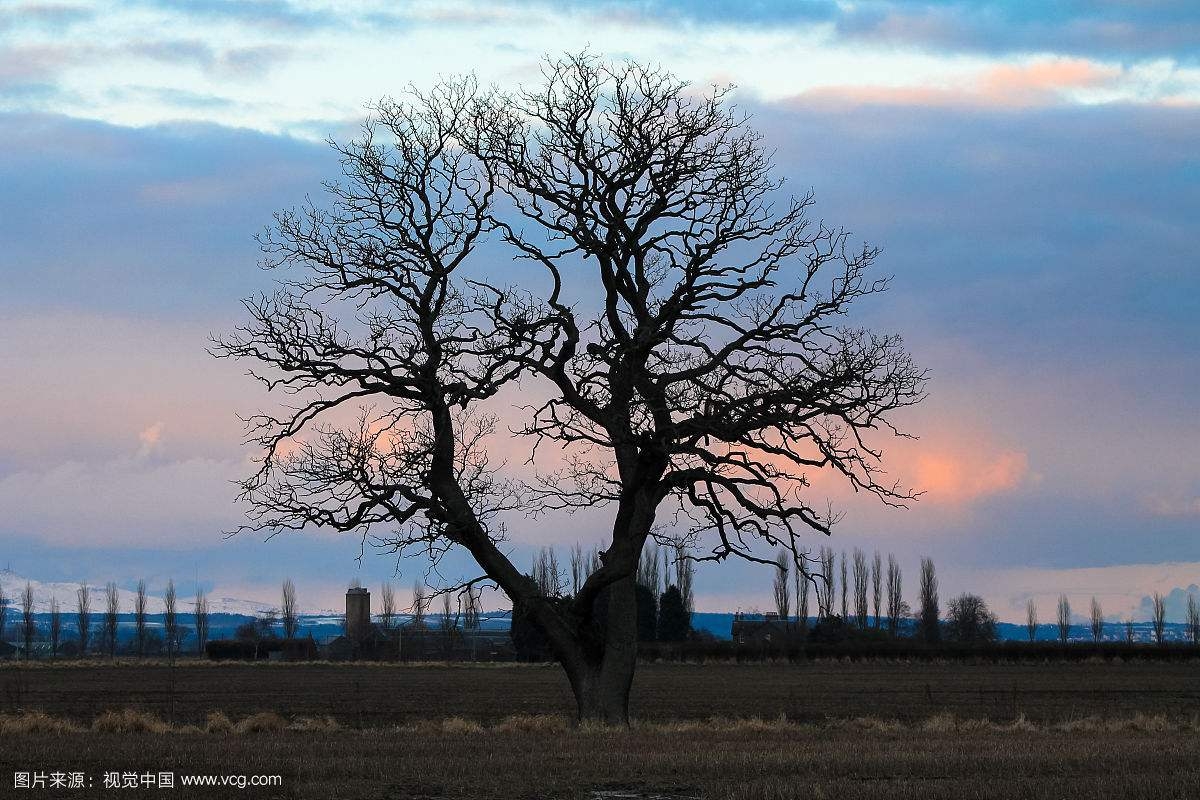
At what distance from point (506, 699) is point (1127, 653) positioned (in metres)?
62.5

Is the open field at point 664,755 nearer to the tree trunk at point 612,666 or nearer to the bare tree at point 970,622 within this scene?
the tree trunk at point 612,666

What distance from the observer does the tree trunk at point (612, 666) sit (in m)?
26.1

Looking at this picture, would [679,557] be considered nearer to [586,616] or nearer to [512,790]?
[586,616]

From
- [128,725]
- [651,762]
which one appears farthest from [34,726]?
[651,762]

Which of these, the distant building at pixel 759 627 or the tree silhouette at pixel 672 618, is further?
the distant building at pixel 759 627

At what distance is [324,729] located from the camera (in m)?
26.9

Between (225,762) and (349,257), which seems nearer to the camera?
(225,762)

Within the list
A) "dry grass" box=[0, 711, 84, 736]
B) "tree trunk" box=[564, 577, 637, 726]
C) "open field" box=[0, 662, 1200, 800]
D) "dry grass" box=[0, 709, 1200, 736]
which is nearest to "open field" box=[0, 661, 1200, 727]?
"open field" box=[0, 662, 1200, 800]

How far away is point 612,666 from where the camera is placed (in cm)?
2616

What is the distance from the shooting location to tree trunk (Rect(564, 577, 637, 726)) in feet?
85.7

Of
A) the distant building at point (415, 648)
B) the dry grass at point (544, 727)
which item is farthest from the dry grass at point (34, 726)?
the distant building at point (415, 648)

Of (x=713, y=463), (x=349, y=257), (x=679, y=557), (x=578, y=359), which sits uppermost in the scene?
(x=349, y=257)

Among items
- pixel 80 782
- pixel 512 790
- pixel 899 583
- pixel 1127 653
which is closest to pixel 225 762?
pixel 80 782

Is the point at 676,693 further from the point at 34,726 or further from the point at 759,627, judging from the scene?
the point at 759,627
